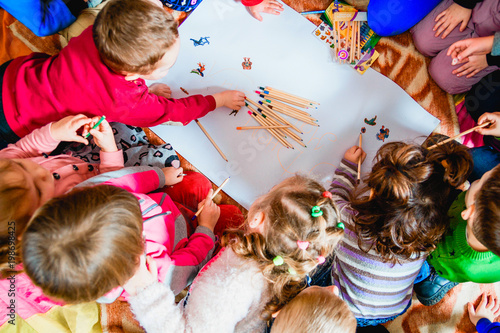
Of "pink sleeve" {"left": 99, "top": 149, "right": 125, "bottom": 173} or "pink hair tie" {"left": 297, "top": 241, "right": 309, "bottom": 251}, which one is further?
"pink sleeve" {"left": 99, "top": 149, "right": 125, "bottom": 173}

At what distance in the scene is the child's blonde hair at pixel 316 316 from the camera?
723 millimetres

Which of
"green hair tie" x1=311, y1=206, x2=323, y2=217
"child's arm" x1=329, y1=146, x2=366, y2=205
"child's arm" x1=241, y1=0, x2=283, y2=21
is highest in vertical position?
"child's arm" x1=241, y1=0, x2=283, y2=21

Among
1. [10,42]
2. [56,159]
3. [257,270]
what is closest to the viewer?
[257,270]

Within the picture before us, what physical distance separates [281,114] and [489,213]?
0.60 m

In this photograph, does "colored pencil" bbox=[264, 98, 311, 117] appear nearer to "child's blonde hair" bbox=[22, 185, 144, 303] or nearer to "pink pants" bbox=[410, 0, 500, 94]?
"pink pants" bbox=[410, 0, 500, 94]

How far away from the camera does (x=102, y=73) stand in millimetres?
821

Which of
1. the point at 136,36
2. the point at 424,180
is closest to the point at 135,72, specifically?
the point at 136,36

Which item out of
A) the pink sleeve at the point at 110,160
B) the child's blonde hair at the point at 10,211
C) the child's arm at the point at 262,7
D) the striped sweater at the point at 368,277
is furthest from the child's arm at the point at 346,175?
the child's blonde hair at the point at 10,211

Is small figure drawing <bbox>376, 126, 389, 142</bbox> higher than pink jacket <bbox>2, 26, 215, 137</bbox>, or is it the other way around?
pink jacket <bbox>2, 26, 215, 137</bbox>

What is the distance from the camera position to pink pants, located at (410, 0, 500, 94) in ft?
3.22

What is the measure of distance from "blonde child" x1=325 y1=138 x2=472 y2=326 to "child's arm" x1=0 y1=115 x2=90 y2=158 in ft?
2.37

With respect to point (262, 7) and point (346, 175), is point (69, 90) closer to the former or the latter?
point (262, 7)

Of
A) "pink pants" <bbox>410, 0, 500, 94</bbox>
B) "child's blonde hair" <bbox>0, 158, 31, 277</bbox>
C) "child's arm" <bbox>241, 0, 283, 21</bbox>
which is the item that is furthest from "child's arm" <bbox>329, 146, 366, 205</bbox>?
"child's blonde hair" <bbox>0, 158, 31, 277</bbox>

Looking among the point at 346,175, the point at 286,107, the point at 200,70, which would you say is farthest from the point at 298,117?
the point at 200,70
